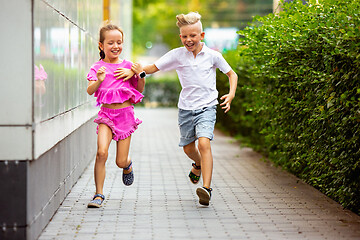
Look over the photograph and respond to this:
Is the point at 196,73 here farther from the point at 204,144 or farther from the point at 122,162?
the point at 122,162

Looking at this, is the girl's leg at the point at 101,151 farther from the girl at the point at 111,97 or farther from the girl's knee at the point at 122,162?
the girl's knee at the point at 122,162

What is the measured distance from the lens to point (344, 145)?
5.74 metres

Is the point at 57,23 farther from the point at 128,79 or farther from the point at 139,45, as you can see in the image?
the point at 139,45

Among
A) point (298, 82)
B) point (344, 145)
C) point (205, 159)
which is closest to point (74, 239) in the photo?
point (205, 159)

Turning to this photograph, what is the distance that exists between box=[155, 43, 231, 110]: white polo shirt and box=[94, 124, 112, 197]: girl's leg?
87 cm

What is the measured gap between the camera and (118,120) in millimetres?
6500

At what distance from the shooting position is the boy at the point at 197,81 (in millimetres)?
6516

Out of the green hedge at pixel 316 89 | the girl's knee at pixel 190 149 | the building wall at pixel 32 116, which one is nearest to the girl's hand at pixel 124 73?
the building wall at pixel 32 116

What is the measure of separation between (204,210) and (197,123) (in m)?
0.94

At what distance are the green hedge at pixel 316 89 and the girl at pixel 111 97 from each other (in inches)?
67.1

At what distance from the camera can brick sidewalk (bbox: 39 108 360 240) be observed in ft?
17.4

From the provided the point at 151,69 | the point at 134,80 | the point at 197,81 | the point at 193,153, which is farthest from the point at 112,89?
the point at 193,153

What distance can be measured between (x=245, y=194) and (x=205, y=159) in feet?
2.95

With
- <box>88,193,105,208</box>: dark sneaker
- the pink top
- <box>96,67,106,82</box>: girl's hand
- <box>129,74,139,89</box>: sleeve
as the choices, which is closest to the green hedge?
<box>129,74,139,89</box>: sleeve
